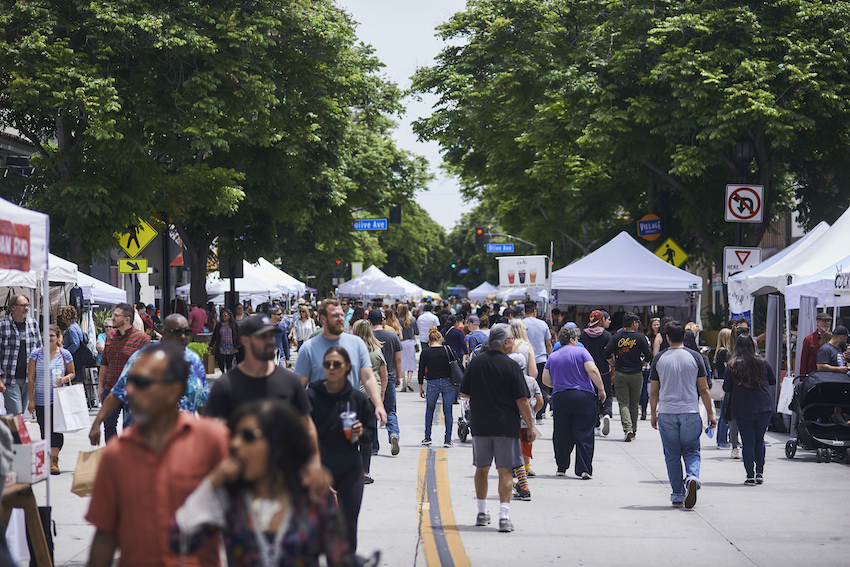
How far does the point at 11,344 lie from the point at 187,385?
17.1 ft

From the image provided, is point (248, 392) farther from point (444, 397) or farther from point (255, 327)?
point (444, 397)

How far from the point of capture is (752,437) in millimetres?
11375

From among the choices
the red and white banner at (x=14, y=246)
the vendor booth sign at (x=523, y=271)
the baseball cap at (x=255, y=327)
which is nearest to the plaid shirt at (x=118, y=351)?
the red and white banner at (x=14, y=246)

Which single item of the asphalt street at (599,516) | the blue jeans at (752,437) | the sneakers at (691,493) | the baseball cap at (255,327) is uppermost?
the baseball cap at (255,327)

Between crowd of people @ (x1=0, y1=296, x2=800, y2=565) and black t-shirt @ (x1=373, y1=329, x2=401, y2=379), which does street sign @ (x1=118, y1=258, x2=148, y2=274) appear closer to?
crowd of people @ (x1=0, y1=296, x2=800, y2=565)

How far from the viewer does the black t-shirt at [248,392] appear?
574 cm

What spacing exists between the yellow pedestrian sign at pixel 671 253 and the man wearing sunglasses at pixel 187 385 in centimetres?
1858

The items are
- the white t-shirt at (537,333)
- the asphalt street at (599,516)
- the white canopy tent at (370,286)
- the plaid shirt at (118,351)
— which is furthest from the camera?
the white canopy tent at (370,286)

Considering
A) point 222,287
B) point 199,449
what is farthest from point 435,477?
point 222,287

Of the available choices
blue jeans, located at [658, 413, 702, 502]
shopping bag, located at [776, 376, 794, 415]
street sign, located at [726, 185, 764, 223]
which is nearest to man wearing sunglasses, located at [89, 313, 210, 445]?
blue jeans, located at [658, 413, 702, 502]

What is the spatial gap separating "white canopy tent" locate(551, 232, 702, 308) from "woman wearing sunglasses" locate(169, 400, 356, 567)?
64.0 feet

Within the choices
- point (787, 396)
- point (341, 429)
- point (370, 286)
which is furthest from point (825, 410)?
point (370, 286)

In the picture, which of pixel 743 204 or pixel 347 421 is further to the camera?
pixel 743 204

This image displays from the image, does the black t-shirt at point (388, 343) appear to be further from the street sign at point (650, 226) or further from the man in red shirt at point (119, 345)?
the street sign at point (650, 226)
